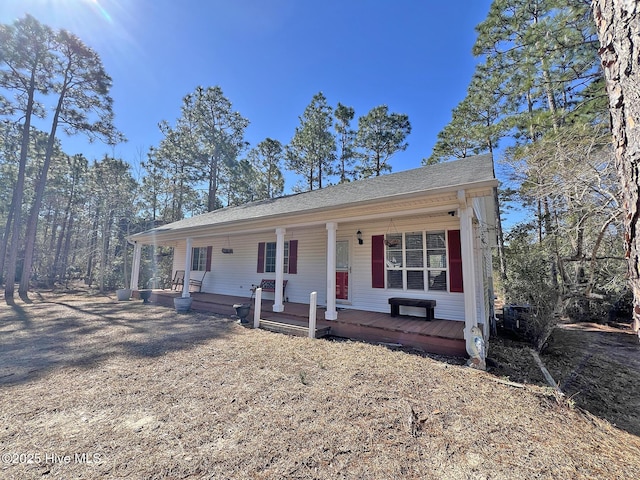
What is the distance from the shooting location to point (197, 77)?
19.3 meters

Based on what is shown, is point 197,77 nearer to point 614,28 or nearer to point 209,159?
point 209,159

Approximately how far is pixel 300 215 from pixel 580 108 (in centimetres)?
645

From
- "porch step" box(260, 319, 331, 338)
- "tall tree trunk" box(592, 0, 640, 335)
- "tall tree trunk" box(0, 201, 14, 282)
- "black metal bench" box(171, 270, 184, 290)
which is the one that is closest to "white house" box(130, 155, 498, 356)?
"porch step" box(260, 319, 331, 338)

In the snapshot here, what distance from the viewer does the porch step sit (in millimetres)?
5800

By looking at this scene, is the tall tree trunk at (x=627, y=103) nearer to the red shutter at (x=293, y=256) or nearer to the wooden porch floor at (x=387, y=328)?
the wooden porch floor at (x=387, y=328)

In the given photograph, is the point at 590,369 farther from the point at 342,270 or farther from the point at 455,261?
the point at 342,270

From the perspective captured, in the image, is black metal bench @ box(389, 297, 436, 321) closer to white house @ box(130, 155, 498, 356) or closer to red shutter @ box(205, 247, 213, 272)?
white house @ box(130, 155, 498, 356)

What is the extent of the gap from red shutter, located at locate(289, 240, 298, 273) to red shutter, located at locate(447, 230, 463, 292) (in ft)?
14.4

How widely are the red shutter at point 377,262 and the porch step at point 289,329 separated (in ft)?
5.77

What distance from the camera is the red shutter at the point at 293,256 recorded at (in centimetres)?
864

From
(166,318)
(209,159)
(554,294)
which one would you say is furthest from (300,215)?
(209,159)

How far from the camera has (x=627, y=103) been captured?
37.5 inches

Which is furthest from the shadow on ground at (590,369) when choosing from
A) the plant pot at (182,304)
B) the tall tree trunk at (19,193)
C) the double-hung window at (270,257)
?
the tall tree trunk at (19,193)

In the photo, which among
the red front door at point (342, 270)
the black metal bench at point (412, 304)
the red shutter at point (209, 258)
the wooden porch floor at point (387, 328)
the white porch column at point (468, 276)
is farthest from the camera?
the red shutter at point (209, 258)
